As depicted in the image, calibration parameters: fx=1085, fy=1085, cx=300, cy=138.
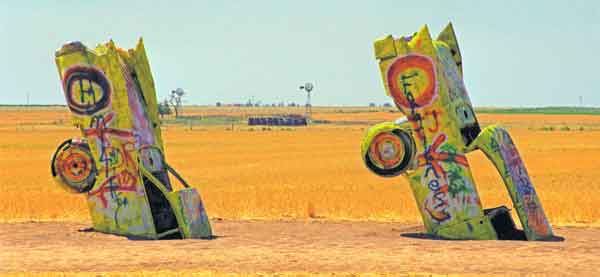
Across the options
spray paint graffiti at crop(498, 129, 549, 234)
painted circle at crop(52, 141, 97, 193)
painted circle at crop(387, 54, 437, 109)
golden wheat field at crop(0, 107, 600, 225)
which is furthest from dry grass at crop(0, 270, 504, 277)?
golden wheat field at crop(0, 107, 600, 225)

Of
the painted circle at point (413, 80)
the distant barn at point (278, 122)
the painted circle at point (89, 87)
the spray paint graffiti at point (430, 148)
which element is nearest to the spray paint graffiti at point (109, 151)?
the painted circle at point (89, 87)

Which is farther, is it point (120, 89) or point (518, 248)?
point (120, 89)

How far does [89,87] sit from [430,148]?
6.45 meters

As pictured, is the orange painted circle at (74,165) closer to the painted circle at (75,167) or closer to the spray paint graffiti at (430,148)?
the painted circle at (75,167)

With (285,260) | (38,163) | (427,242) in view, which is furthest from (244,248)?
Result: (38,163)

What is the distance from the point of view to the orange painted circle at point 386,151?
19.6m

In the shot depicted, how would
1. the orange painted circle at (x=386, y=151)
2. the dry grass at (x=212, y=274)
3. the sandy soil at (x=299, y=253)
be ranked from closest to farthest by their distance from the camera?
the dry grass at (x=212, y=274) → the sandy soil at (x=299, y=253) → the orange painted circle at (x=386, y=151)

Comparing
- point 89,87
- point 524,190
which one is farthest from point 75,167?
point 524,190

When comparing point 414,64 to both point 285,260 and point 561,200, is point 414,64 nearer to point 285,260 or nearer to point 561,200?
point 285,260

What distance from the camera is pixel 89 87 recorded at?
20.3 m

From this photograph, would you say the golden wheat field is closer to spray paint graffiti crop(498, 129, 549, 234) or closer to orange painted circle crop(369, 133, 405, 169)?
spray paint graffiti crop(498, 129, 549, 234)

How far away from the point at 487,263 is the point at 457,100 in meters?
5.05

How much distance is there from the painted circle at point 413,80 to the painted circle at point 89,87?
17.5 ft

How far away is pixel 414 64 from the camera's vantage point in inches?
788
